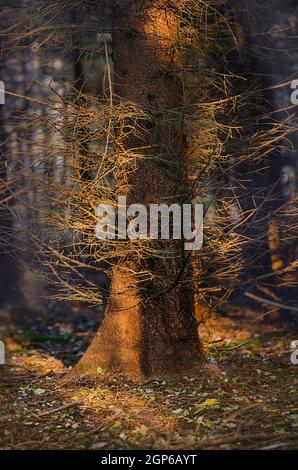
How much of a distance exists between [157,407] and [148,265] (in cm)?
162

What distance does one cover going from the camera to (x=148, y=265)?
766 centimetres

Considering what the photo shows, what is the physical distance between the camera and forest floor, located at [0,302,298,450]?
236 inches

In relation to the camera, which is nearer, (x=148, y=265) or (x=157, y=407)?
(x=157, y=407)

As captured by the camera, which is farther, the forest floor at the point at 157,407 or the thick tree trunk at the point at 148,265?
the thick tree trunk at the point at 148,265

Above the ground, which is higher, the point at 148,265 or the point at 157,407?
the point at 148,265

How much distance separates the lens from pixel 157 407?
22.6ft

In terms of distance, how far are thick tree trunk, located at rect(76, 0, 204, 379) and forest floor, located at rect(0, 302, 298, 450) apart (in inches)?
11.9

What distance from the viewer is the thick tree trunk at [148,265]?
25.2 feet

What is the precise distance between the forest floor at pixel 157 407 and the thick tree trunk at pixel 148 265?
0.30m

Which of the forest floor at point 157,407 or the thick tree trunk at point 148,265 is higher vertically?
the thick tree trunk at point 148,265

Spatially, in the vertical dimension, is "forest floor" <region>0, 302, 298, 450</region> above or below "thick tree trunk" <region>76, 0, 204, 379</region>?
below

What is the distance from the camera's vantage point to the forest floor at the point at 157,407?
5.98 m

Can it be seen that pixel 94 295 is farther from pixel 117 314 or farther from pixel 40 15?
pixel 40 15

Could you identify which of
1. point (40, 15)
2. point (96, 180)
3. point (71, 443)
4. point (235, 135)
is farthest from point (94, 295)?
point (40, 15)
